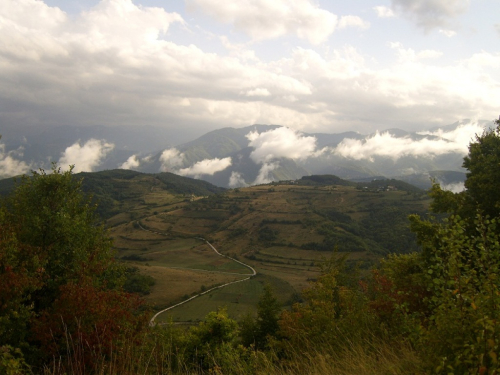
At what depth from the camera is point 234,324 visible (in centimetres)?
2933

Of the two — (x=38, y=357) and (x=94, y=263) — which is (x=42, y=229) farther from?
(x=38, y=357)

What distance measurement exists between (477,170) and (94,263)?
2733 cm

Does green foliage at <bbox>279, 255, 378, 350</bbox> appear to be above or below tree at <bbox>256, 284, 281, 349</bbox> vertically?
above

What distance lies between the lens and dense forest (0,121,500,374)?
4.88m

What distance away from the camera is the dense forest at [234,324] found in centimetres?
488

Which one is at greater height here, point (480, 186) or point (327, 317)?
point (480, 186)

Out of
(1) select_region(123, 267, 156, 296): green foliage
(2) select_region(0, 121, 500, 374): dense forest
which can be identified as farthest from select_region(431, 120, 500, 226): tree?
(1) select_region(123, 267, 156, 296): green foliage

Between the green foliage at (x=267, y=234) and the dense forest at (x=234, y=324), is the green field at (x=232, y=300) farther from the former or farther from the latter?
the green foliage at (x=267, y=234)

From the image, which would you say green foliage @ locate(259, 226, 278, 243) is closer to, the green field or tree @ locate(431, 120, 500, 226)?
the green field

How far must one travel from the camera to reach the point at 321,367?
7.25 meters

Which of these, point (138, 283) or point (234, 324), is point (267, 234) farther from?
point (234, 324)

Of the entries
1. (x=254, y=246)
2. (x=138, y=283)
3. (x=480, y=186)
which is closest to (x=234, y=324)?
(x=480, y=186)

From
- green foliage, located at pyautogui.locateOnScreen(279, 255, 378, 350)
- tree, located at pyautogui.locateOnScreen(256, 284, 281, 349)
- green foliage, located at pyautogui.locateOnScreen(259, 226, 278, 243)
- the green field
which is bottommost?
the green field

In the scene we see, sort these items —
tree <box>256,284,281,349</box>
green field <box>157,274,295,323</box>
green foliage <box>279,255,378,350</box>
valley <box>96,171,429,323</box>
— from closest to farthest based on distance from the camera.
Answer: green foliage <box>279,255,378,350</box>, tree <box>256,284,281,349</box>, green field <box>157,274,295,323</box>, valley <box>96,171,429,323</box>
